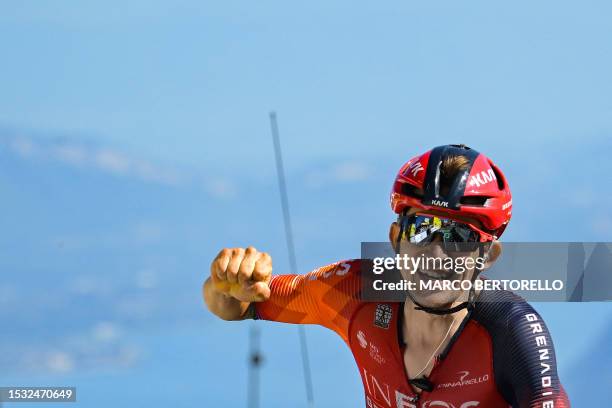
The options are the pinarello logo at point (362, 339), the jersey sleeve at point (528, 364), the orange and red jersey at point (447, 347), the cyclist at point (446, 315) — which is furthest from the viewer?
the pinarello logo at point (362, 339)

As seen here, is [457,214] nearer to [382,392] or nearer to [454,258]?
[454,258]

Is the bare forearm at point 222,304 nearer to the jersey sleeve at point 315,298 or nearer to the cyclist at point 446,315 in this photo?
the cyclist at point 446,315

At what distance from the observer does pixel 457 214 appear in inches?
289

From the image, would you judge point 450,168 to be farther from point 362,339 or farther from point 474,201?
point 362,339

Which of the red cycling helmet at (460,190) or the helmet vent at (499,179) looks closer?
the red cycling helmet at (460,190)

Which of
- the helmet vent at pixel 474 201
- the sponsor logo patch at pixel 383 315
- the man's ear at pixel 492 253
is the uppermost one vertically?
the helmet vent at pixel 474 201

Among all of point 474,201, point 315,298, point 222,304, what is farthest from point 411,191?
point 222,304

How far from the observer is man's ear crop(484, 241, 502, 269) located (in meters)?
7.64

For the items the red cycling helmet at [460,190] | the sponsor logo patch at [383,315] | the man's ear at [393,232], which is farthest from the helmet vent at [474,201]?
the sponsor logo patch at [383,315]

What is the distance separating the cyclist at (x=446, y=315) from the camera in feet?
23.9

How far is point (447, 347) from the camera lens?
25.2 ft


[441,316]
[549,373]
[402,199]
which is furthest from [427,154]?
[549,373]

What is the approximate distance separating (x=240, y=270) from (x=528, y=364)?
6.53 ft

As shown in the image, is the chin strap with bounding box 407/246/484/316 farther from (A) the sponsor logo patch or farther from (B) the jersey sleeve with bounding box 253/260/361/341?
(B) the jersey sleeve with bounding box 253/260/361/341
